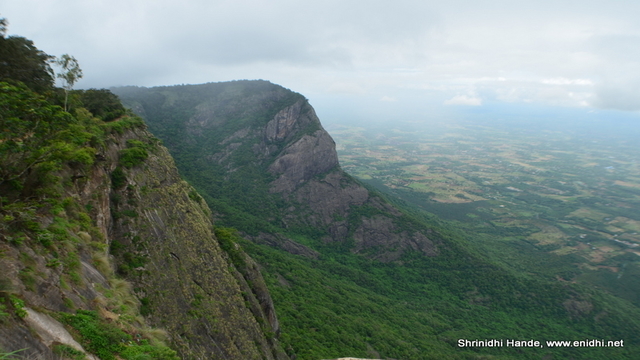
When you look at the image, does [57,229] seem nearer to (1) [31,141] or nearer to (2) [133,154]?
(1) [31,141]

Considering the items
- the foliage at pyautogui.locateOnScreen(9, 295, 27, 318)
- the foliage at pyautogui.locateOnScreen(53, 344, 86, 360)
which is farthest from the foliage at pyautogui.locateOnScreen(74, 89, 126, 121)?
the foliage at pyautogui.locateOnScreen(53, 344, 86, 360)

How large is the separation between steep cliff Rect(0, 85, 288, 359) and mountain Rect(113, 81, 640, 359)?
12593mm

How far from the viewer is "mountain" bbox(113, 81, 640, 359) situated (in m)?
55.7

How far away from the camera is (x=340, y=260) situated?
9388 centimetres

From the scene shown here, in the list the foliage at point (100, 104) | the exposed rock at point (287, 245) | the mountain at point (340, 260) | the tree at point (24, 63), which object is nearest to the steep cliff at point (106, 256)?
the foliage at point (100, 104)

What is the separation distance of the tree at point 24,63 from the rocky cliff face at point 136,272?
269 inches

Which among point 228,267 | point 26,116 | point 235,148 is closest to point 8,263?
point 26,116

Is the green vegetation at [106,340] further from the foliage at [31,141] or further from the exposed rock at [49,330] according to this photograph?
the foliage at [31,141]

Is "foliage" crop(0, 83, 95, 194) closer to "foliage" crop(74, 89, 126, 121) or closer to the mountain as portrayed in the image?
"foliage" crop(74, 89, 126, 121)

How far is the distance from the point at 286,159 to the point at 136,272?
100415mm

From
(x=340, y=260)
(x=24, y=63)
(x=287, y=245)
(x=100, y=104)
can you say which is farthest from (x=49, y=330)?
(x=340, y=260)

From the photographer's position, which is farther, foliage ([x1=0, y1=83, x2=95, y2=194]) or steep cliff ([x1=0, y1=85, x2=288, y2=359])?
foliage ([x1=0, y1=83, x2=95, y2=194])

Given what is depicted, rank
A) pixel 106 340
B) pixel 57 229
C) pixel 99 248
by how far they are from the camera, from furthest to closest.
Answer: pixel 99 248 < pixel 57 229 < pixel 106 340

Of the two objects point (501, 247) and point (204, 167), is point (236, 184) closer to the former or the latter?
point (204, 167)
